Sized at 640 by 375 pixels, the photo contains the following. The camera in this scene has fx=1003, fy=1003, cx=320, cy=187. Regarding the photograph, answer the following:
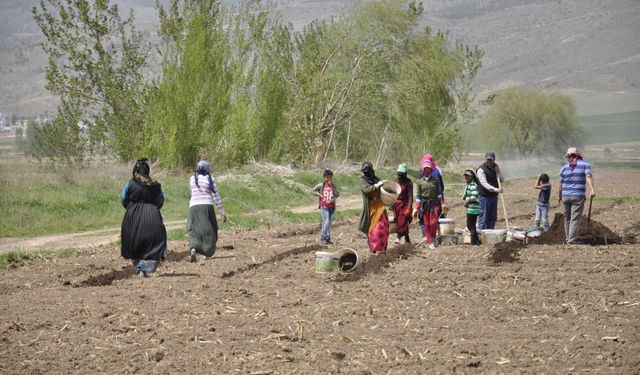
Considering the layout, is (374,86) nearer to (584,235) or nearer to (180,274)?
(584,235)

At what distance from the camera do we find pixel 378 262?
1438 centimetres

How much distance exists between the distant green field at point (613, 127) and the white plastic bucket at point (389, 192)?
133101 mm

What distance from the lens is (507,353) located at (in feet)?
28.9

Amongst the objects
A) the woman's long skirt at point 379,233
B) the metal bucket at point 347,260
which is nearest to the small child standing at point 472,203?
the woman's long skirt at point 379,233

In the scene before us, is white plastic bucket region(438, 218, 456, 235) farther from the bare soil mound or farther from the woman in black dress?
the woman in black dress

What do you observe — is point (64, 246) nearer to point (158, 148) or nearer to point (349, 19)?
point (158, 148)

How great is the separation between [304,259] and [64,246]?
6.05 metres

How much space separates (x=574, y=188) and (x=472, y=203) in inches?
66.2

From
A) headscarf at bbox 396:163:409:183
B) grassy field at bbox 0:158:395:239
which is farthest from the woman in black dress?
grassy field at bbox 0:158:395:239

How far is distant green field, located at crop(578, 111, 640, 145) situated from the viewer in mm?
150875

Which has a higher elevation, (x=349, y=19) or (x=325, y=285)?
(x=349, y=19)

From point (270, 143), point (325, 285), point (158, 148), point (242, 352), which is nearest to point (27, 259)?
point (325, 285)

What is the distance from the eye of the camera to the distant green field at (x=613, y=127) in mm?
150875

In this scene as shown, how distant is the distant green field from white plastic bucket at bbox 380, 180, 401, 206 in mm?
133101
